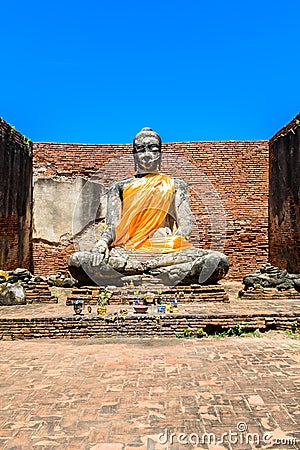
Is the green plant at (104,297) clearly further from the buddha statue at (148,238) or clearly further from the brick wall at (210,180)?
the brick wall at (210,180)

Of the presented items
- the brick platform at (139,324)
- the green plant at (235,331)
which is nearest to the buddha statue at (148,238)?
the brick platform at (139,324)

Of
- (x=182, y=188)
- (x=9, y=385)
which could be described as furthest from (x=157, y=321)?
(x=182, y=188)

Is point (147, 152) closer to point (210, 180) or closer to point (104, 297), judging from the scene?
point (210, 180)

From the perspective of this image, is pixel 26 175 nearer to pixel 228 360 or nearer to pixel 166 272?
pixel 166 272

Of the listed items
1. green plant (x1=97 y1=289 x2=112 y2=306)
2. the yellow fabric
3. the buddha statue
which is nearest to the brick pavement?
green plant (x1=97 y1=289 x2=112 y2=306)

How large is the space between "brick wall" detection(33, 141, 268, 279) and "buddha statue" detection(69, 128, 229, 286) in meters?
2.47

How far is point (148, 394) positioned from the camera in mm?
3350

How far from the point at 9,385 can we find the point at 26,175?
818 centimetres

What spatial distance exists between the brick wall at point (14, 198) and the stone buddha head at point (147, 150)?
2934 millimetres

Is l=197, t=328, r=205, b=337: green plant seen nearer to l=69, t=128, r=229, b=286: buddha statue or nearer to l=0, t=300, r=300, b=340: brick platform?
l=0, t=300, r=300, b=340: brick platform

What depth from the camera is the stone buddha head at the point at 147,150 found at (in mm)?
9148

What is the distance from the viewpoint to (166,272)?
7695mm

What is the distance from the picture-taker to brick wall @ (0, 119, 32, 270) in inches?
388

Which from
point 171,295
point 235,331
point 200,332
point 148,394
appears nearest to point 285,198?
point 171,295
